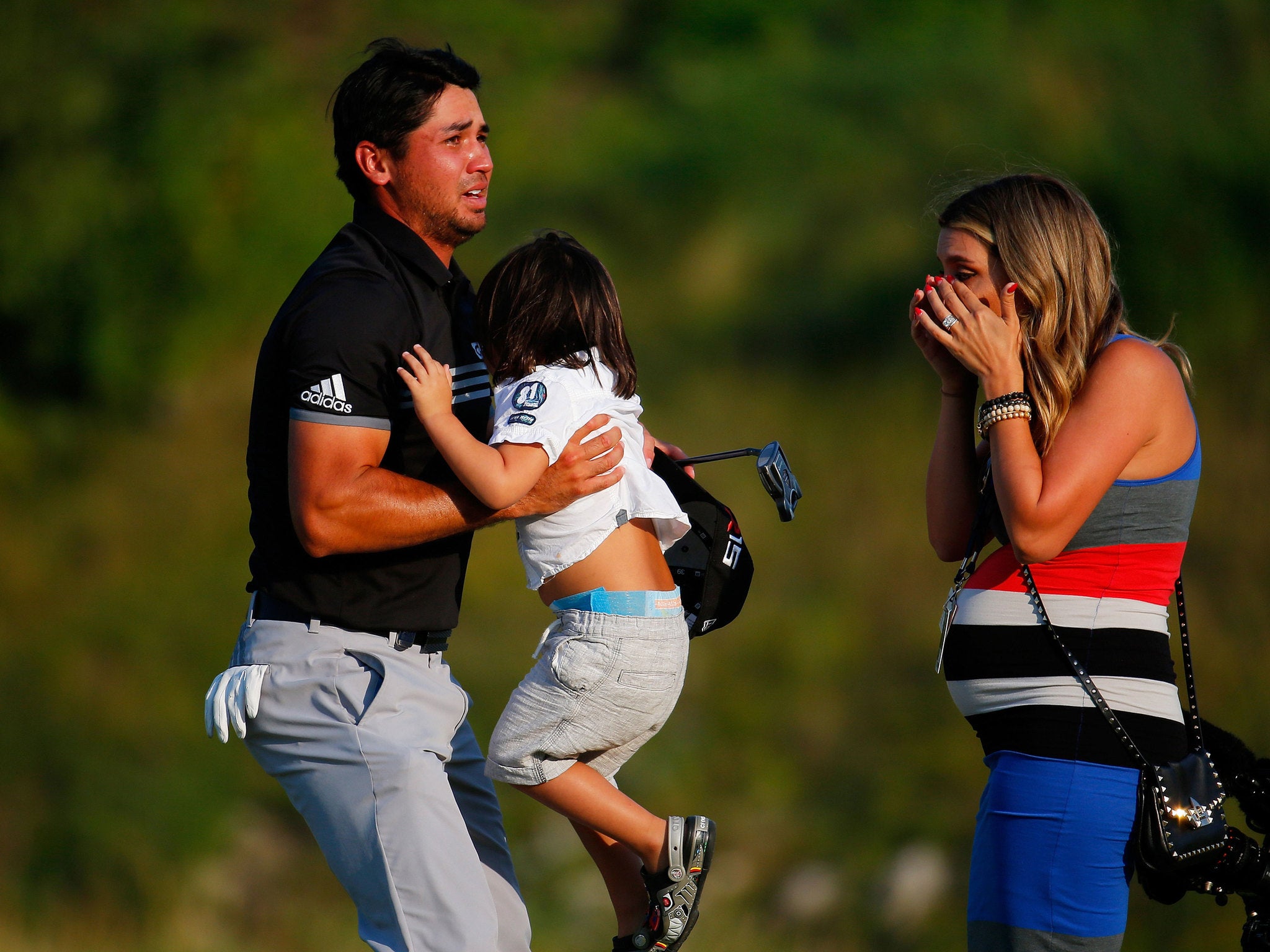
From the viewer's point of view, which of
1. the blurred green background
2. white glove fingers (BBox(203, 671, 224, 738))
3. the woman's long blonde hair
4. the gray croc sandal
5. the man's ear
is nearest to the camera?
the woman's long blonde hair

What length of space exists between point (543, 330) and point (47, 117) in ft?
31.5

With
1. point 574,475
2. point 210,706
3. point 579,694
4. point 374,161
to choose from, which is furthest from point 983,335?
point 210,706

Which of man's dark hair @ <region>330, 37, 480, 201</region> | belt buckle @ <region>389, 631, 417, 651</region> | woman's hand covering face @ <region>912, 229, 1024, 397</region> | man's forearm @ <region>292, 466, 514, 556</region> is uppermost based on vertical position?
man's dark hair @ <region>330, 37, 480, 201</region>

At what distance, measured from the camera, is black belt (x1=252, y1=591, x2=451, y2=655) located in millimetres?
2416

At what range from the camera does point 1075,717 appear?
213 cm

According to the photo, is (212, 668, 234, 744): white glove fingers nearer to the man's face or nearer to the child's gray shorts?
the child's gray shorts

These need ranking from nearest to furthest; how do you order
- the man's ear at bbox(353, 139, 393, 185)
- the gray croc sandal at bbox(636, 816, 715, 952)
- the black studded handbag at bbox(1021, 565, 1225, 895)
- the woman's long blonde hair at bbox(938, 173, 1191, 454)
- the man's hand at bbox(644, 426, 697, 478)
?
the black studded handbag at bbox(1021, 565, 1225, 895), the woman's long blonde hair at bbox(938, 173, 1191, 454), the gray croc sandal at bbox(636, 816, 715, 952), the man's ear at bbox(353, 139, 393, 185), the man's hand at bbox(644, 426, 697, 478)

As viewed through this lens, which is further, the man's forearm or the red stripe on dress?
the man's forearm

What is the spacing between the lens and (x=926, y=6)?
36.5ft

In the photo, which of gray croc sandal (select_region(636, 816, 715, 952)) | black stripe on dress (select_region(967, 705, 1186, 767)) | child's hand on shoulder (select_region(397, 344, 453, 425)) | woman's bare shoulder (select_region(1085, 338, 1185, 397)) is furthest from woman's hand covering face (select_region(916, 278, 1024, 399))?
gray croc sandal (select_region(636, 816, 715, 952))

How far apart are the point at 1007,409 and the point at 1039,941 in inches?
35.0

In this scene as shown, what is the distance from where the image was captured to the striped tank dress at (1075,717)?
210 centimetres

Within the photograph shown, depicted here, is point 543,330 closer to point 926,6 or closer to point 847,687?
point 847,687

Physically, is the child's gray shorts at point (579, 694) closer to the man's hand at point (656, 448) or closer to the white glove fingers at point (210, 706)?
the man's hand at point (656, 448)
